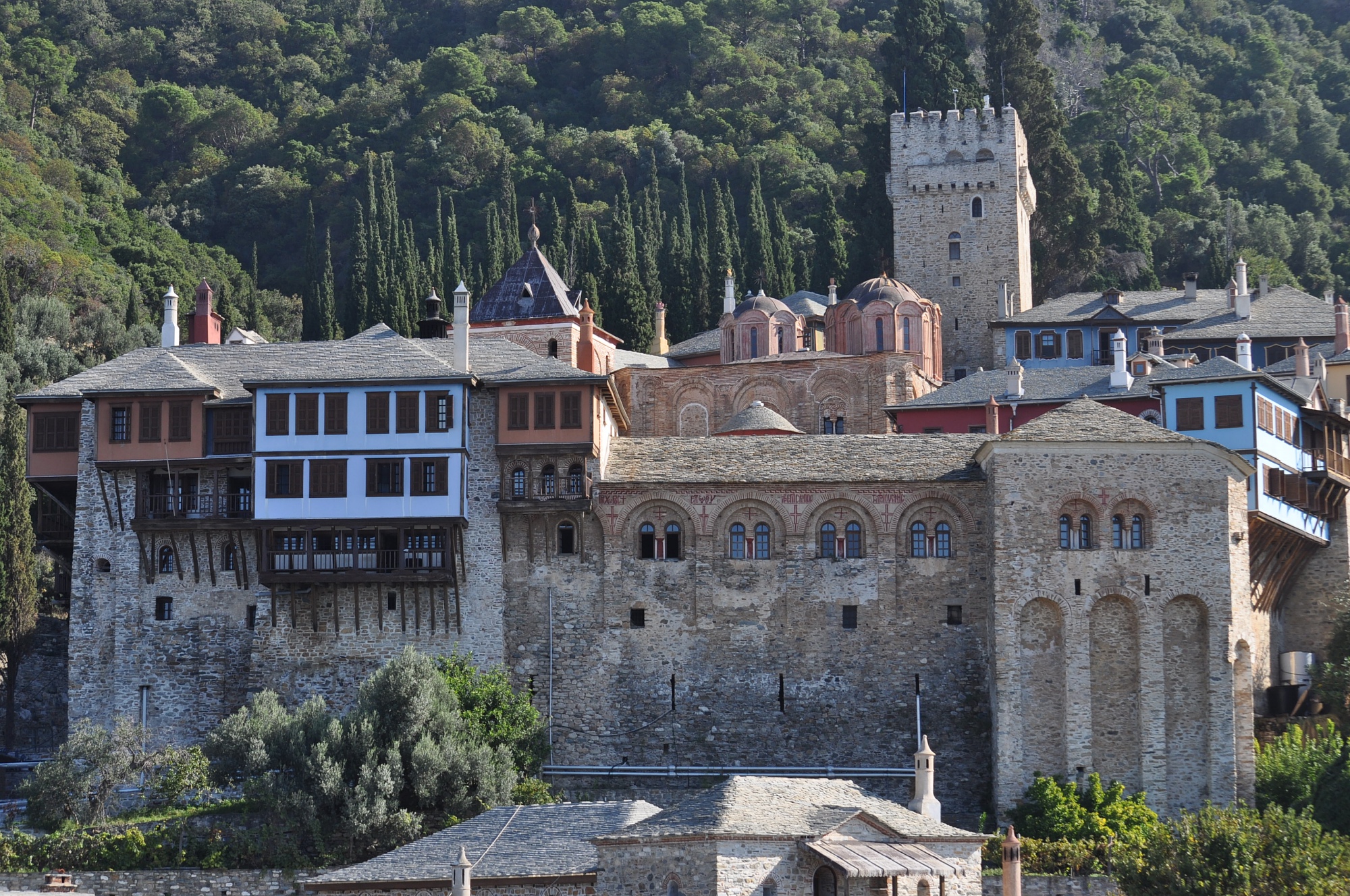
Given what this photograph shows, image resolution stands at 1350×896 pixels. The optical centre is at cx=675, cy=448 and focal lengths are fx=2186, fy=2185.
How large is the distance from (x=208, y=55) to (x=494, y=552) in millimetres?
81252

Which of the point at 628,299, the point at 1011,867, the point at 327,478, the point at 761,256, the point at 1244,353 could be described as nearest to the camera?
the point at 1011,867

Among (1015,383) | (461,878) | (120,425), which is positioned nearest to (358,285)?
(1015,383)

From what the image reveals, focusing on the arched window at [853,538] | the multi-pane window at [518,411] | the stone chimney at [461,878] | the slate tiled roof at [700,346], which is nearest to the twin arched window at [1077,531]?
the arched window at [853,538]

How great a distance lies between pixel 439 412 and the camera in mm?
56531

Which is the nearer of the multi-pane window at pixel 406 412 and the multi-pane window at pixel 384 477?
the multi-pane window at pixel 384 477

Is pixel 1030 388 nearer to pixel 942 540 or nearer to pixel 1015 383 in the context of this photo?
pixel 1015 383

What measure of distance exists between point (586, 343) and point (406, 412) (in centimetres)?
1849

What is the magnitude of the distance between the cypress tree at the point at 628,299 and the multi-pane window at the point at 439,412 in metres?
28.4

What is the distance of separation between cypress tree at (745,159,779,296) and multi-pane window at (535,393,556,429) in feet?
113

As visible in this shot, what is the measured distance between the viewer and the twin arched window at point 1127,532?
54.3 m

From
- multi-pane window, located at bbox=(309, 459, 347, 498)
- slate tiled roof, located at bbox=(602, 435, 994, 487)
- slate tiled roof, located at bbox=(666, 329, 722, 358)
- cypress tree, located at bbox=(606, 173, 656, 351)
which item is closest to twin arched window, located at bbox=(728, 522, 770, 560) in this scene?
slate tiled roof, located at bbox=(602, 435, 994, 487)

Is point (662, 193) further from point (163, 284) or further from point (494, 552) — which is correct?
point (494, 552)

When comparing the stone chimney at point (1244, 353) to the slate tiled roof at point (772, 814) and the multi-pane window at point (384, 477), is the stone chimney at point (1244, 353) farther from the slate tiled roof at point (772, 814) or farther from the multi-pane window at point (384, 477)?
the multi-pane window at point (384, 477)

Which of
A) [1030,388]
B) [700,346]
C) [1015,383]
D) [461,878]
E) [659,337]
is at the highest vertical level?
[659,337]
